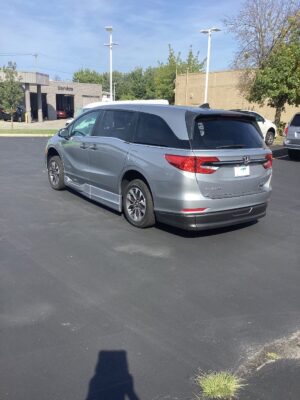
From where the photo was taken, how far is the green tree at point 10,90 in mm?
36375

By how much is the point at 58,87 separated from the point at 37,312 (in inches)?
2220

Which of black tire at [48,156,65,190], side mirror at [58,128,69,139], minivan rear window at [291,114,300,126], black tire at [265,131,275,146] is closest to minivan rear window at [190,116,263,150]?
side mirror at [58,128,69,139]

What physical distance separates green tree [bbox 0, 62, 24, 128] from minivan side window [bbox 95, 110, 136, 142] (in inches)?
1276

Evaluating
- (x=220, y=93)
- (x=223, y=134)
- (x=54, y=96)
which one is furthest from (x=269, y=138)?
(x=54, y=96)

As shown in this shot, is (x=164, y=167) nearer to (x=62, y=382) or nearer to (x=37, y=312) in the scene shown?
(x=37, y=312)

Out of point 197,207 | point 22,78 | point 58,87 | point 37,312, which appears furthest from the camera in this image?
point 58,87

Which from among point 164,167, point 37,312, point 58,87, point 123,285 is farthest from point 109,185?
point 58,87

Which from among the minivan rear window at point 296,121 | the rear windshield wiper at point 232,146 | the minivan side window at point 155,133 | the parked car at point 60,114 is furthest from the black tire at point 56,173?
the parked car at point 60,114

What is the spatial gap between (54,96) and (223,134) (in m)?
54.6

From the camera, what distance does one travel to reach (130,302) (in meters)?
3.74

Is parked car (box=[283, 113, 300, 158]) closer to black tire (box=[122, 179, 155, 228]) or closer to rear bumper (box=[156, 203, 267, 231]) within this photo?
rear bumper (box=[156, 203, 267, 231])

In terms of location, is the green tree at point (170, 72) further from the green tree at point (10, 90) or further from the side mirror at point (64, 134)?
the side mirror at point (64, 134)

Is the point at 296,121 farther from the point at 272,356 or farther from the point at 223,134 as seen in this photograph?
the point at 272,356

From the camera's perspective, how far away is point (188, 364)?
2.86 m
